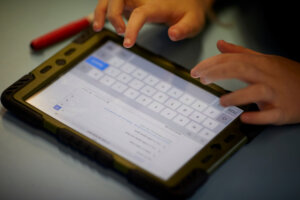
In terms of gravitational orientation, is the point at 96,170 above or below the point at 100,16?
below

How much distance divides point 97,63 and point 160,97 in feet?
0.46

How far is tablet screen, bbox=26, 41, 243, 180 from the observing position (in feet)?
1.94

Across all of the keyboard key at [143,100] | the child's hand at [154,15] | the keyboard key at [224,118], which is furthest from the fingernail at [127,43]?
the keyboard key at [224,118]

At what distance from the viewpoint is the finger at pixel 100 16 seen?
0.76 m

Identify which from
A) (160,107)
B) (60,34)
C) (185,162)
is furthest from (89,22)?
A: (185,162)

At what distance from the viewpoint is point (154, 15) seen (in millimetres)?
766

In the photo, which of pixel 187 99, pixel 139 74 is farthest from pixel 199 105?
pixel 139 74

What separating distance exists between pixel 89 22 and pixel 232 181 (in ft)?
1.48

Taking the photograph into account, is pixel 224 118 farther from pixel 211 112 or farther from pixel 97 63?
pixel 97 63

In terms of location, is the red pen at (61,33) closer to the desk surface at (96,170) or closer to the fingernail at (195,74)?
the desk surface at (96,170)

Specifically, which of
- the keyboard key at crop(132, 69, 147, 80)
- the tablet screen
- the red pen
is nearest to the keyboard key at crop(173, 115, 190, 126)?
the tablet screen

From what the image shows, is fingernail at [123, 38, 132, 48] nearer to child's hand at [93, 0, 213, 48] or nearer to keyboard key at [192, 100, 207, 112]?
child's hand at [93, 0, 213, 48]

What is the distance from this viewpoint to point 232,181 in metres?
0.60

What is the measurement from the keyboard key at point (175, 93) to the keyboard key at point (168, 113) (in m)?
0.03
